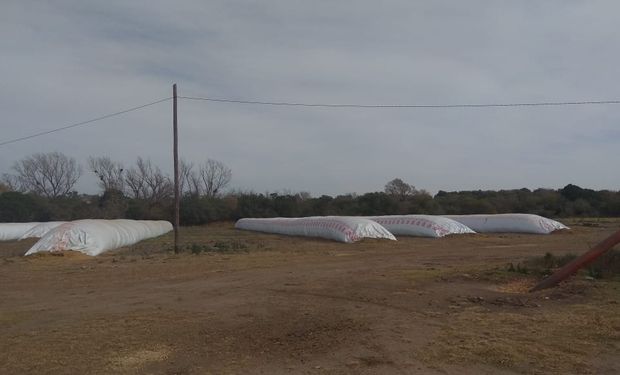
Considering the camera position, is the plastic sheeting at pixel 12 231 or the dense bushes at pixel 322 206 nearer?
the plastic sheeting at pixel 12 231

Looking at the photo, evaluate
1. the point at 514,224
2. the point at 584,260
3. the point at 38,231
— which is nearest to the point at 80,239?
the point at 584,260

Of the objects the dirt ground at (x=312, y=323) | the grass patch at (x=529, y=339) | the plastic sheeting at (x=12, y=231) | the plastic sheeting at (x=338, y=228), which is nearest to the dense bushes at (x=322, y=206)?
the plastic sheeting at (x=12, y=231)

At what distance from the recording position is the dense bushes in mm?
55500

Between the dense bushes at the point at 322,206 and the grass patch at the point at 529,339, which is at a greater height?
the dense bushes at the point at 322,206

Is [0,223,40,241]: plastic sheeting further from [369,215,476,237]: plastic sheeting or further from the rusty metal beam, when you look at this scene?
the rusty metal beam

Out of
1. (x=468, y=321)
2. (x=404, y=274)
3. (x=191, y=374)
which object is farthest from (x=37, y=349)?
(x=404, y=274)

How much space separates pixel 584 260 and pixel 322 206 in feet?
164

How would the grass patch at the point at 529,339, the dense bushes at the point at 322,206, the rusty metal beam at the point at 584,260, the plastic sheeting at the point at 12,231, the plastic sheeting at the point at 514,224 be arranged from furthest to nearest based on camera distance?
the dense bushes at the point at 322,206
the plastic sheeting at the point at 12,231
the plastic sheeting at the point at 514,224
the rusty metal beam at the point at 584,260
the grass patch at the point at 529,339

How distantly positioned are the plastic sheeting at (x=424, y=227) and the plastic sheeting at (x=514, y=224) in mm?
3842

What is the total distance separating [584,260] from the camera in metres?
10.6

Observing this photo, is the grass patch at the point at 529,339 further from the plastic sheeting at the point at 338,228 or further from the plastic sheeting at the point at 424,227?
the plastic sheeting at the point at 424,227

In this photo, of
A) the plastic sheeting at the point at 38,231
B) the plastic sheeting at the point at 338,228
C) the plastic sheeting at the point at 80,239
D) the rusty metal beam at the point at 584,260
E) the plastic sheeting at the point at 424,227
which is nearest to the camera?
the rusty metal beam at the point at 584,260

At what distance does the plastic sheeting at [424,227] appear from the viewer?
3109 centimetres

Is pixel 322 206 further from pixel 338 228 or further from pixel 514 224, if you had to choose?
pixel 338 228
